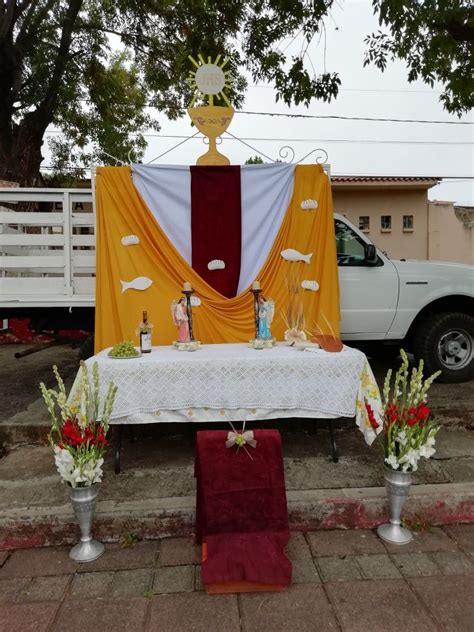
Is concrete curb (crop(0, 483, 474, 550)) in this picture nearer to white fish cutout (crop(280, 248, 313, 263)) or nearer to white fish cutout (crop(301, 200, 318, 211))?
white fish cutout (crop(280, 248, 313, 263))

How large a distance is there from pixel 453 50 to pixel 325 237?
316cm

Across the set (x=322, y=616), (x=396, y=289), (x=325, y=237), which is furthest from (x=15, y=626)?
(x=396, y=289)

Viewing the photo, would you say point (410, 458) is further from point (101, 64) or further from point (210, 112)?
point (101, 64)

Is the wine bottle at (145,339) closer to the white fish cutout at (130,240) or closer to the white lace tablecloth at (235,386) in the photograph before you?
the white lace tablecloth at (235,386)

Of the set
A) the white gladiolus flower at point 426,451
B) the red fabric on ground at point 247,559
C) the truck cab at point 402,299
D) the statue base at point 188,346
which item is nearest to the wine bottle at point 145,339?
the statue base at point 188,346

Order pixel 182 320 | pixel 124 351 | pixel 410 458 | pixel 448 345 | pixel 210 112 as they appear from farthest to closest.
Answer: pixel 448 345
pixel 210 112
pixel 182 320
pixel 124 351
pixel 410 458

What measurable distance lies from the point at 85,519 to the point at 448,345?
14.5 feet

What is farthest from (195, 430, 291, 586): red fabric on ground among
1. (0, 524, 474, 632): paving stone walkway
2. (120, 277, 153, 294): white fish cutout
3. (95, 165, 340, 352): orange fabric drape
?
(120, 277, 153, 294): white fish cutout

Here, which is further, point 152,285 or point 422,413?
point 152,285

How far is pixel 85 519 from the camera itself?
100 inches

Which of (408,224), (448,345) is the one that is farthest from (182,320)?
(408,224)

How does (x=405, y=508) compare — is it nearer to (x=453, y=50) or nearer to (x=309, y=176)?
(x=309, y=176)

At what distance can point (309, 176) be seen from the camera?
4.35 meters

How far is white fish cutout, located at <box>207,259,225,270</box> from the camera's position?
4.24m
